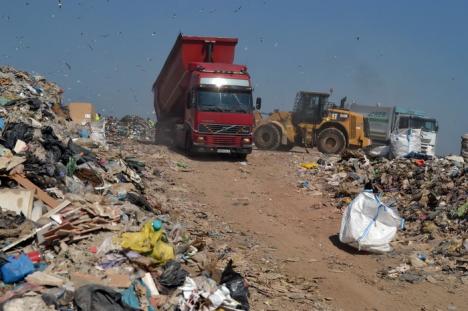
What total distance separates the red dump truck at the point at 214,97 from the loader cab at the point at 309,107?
4782mm

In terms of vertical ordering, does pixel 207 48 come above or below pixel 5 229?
above

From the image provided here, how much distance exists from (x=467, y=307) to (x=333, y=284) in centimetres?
156

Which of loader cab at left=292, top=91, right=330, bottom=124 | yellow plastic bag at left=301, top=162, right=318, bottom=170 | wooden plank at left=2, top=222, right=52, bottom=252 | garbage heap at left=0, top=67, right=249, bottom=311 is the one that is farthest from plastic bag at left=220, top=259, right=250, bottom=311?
loader cab at left=292, top=91, right=330, bottom=124

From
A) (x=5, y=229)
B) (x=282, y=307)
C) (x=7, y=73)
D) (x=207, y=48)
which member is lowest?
(x=282, y=307)

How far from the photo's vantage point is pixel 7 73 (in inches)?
634

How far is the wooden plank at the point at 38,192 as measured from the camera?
6949 millimetres

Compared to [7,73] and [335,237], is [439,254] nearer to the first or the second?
[335,237]

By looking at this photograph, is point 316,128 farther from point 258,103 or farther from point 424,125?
point 424,125

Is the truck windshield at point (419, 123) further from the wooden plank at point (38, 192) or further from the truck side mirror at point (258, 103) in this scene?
the wooden plank at point (38, 192)

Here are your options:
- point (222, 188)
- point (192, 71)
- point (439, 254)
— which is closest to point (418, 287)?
point (439, 254)

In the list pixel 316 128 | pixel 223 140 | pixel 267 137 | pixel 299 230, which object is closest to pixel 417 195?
pixel 299 230

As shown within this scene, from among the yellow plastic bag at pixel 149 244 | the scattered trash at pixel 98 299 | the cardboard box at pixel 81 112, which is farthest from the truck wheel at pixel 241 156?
the scattered trash at pixel 98 299

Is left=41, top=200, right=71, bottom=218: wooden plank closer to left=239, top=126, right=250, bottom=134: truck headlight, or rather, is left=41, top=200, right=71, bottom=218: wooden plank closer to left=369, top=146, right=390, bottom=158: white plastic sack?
left=239, top=126, right=250, bottom=134: truck headlight

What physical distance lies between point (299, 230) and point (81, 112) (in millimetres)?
10389
